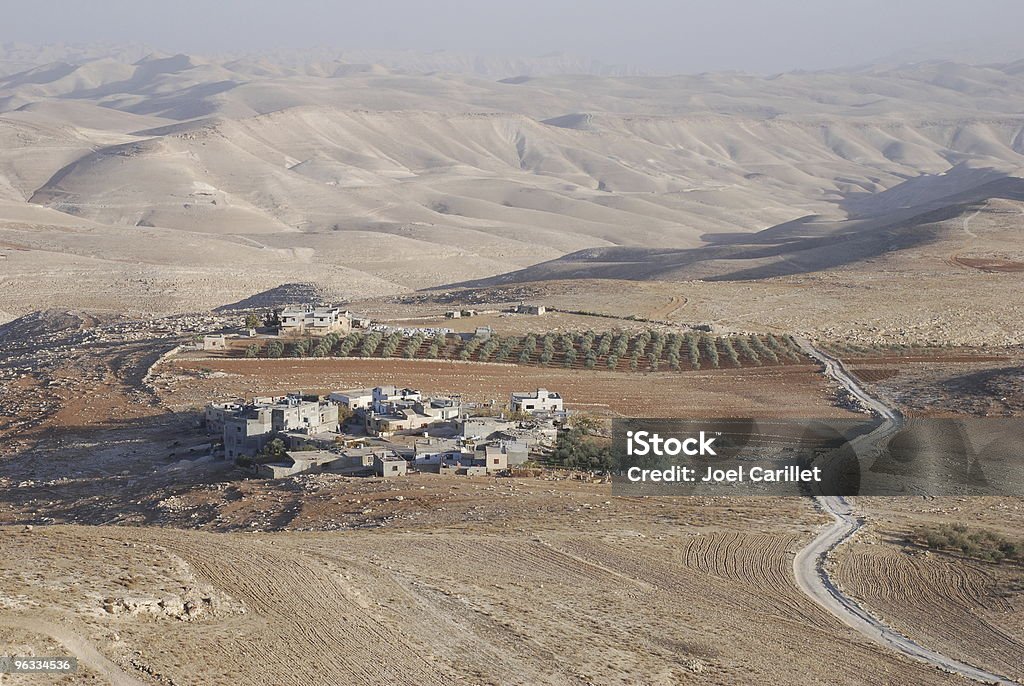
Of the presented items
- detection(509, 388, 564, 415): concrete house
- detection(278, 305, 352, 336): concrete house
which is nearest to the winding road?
detection(509, 388, 564, 415): concrete house

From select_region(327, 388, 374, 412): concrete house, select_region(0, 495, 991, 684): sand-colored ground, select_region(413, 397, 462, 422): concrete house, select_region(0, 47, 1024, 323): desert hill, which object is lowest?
select_region(0, 495, 991, 684): sand-colored ground

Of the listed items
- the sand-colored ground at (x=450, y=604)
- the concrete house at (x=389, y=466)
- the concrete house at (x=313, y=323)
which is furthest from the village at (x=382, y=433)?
the concrete house at (x=313, y=323)

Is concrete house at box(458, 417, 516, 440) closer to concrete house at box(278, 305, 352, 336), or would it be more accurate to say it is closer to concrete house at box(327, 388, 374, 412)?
concrete house at box(327, 388, 374, 412)

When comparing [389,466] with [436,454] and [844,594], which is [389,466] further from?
[844,594]

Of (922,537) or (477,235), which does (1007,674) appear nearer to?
(922,537)

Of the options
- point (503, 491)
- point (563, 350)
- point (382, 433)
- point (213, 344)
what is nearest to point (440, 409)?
point (382, 433)

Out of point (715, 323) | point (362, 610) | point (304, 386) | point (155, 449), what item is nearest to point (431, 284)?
point (715, 323)
